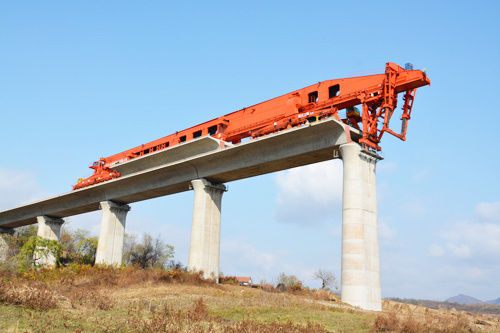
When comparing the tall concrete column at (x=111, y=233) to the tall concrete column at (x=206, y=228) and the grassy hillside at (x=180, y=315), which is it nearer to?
the tall concrete column at (x=206, y=228)

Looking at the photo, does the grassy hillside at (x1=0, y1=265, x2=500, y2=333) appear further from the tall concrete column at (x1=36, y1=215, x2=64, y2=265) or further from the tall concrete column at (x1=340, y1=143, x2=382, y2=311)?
the tall concrete column at (x1=36, y1=215, x2=64, y2=265)

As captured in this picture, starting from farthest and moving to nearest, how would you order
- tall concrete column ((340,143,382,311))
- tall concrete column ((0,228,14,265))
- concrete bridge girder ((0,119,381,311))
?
tall concrete column ((0,228,14,265))
concrete bridge girder ((0,119,381,311))
tall concrete column ((340,143,382,311))

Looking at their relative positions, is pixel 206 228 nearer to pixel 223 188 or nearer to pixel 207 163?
pixel 223 188

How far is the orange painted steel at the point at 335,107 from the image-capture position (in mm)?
26797

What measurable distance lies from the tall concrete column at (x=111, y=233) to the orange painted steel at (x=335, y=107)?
15519mm

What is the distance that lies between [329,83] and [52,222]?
43.3 m

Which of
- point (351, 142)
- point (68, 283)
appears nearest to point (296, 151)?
A: point (351, 142)

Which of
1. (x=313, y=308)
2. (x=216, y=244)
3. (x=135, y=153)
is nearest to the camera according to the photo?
(x=313, y=308)

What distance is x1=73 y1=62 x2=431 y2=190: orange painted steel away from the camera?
26.8 meters

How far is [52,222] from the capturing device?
54.2m

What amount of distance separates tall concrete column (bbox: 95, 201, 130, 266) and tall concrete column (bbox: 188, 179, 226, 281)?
1360 cm

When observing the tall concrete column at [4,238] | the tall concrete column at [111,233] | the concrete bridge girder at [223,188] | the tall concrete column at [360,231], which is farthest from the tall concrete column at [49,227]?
the tall concrete column at [360,231]

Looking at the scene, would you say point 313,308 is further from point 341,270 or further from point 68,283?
point 68,283

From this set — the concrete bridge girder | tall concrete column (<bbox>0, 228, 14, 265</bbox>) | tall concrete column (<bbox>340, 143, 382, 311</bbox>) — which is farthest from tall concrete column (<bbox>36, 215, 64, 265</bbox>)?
tall concrete column (<bbox>340, 143, 382, 311</bbox>)
